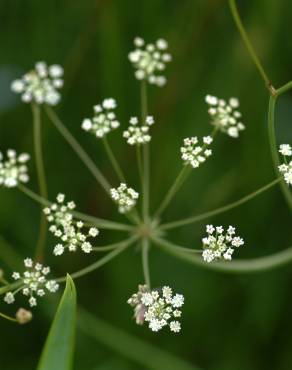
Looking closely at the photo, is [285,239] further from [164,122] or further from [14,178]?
[14,178]

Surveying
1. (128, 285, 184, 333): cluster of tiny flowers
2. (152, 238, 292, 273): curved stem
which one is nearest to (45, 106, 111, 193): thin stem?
(152, 238, 292, 273): curved stem

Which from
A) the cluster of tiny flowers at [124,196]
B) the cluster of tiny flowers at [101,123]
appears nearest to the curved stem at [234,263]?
the cluster of tiny flowers at [124,196]

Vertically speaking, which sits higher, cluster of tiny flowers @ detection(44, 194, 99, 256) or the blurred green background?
the blurred green background

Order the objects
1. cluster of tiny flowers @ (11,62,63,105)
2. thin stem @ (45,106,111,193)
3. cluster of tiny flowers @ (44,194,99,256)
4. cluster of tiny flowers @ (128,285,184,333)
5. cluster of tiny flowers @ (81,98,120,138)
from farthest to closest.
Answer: cluster of tiny flowers @ (11,62,63,105), thin stem @ (45,106,111,193), cluster of tiny flowers @ (81,98,120,138), cluster of tiny flowers @ (44,194,99,256), cluster of tiny flowers @ (128,285,184,333)

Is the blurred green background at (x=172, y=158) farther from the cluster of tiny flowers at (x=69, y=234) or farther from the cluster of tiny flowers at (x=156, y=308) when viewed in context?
the cluster of tiny flowers at (x=156, y=308)

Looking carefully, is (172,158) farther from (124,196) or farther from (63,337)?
(63,337)

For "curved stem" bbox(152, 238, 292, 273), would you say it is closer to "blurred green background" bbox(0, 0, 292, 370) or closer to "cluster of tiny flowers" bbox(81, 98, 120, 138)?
"cluster of tiny flowers" bbox(81, 98, 120, 138)

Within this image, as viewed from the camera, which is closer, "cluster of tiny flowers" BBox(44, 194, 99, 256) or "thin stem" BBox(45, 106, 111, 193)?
"cluster of tiny flowers" BBox(44, 194, 99, 256)
